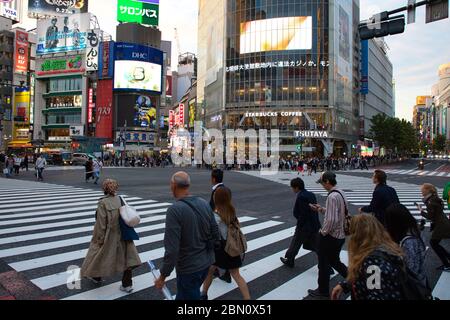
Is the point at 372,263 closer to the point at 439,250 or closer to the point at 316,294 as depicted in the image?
the point at 316,294

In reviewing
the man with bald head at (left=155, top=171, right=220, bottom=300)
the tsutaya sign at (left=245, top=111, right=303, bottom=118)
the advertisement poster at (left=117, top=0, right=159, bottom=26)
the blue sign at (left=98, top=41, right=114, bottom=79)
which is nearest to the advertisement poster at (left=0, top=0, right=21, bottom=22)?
the advertisement poster at (left=117, top=0, right=159, bottom=26)

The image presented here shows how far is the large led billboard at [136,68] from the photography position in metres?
78.8

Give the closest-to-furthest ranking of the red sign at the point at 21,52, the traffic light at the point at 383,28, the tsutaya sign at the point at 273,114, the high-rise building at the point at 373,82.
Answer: the traffic light at the point at 383,28 → the tsutaya sign at the point at 273,114 → the red sign at the point at 21,52 → the high-rise building at the point at 373,82

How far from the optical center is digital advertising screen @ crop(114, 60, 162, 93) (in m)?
78.8

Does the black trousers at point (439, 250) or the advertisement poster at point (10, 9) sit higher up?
the advertisement poster at point (10, 9)

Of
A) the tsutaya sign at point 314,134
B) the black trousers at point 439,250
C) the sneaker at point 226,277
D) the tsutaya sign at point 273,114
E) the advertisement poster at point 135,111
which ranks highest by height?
the advertisement poster at point 135,111

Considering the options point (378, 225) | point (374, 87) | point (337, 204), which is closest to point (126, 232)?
point (337, 204)

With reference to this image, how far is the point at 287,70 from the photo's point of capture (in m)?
62.1

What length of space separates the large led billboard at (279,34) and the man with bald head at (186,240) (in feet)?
204

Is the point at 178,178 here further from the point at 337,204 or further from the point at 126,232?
the point at 337,204

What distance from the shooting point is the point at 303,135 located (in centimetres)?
5966

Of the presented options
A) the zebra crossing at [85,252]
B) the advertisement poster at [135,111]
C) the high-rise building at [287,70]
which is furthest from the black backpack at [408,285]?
the advertisement poster at [135,111]

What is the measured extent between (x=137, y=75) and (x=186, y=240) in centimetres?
8060

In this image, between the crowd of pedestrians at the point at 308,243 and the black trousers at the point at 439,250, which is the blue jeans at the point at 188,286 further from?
the black trousers at the point at 439,250
